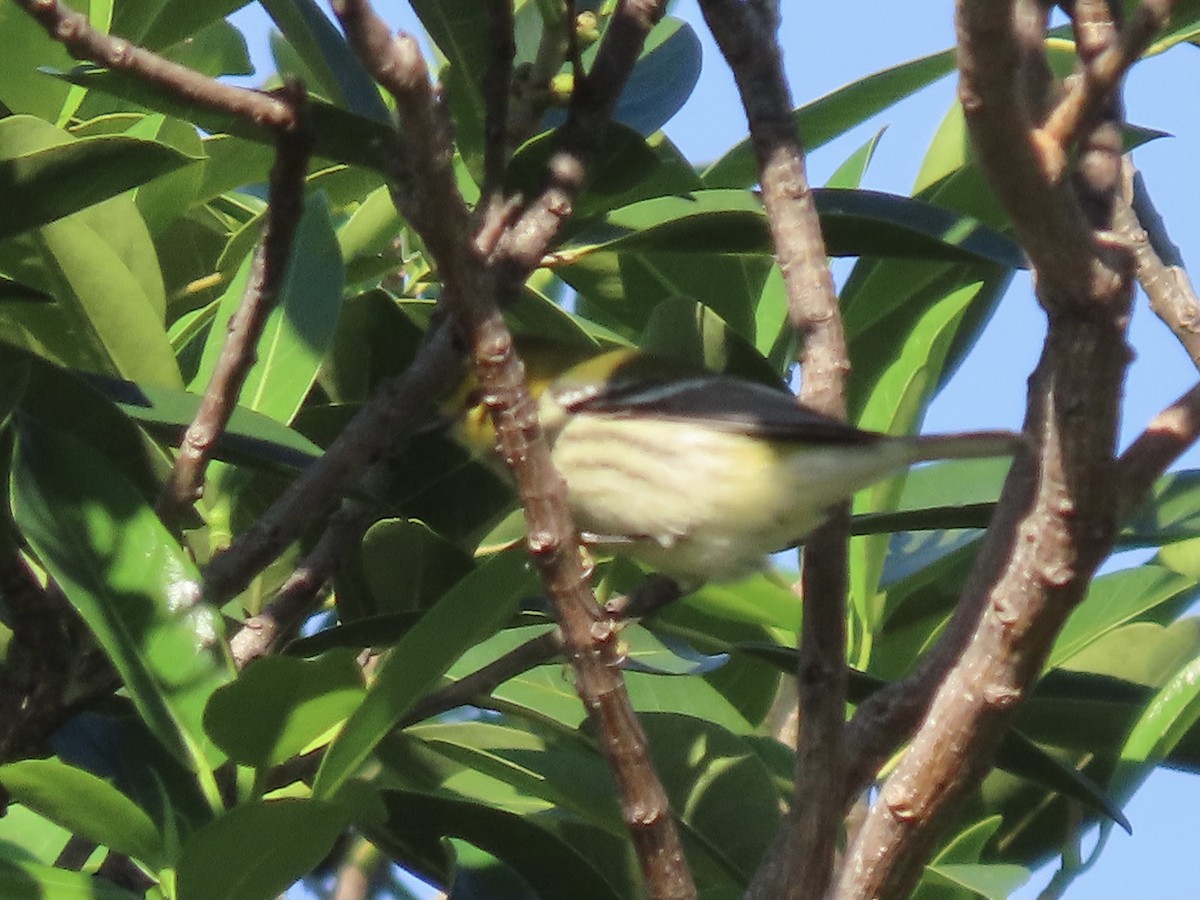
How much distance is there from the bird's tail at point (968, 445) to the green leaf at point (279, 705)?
0.73 metres

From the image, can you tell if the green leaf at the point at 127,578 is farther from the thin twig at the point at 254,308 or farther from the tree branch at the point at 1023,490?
the tree branch at the point at 1023,490

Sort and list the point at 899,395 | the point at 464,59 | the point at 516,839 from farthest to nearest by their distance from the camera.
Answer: the point at 899,395
the point at 464,59
the point at 516,839

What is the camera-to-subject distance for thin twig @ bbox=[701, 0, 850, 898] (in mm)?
1428

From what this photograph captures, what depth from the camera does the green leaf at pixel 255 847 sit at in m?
1.34

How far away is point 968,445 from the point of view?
1.87 m

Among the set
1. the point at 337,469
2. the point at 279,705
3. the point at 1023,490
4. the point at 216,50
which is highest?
the point at 216,50

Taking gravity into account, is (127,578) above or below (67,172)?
below

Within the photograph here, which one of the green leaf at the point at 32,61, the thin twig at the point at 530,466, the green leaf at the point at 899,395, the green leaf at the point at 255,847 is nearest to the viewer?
the thin twig at the point at 530,466

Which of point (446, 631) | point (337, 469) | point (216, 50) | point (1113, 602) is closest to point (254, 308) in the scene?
point (337, 469)

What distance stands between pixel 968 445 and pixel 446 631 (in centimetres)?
74

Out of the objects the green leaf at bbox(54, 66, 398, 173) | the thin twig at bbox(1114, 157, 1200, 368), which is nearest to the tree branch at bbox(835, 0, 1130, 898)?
the thin twig at bbox(1114, 157, 1200, 368)

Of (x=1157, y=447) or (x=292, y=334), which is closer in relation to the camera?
(x=1157, y=447)

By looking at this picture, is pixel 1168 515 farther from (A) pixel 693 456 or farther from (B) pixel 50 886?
(B) pixel 50 886

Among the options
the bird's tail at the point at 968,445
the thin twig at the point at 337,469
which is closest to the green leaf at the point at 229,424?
the thin twig at the point at 337,469
